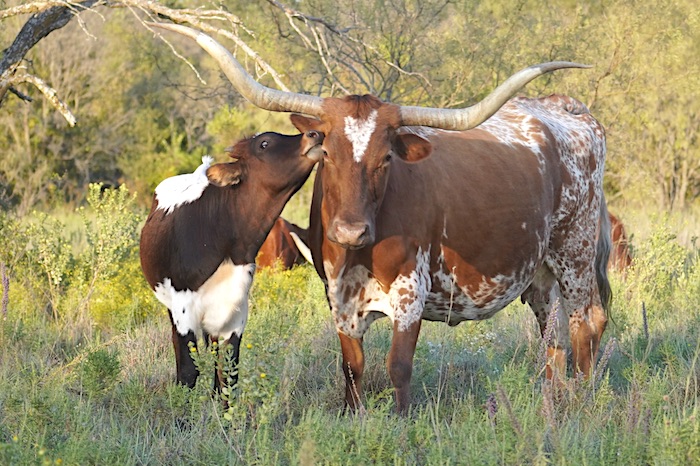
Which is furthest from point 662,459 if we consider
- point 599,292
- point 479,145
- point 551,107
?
point 551,107

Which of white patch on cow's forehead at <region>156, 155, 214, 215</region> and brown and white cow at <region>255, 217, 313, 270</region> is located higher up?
white patch on cow's forehead at <region>156, 155, 214, 215</region>

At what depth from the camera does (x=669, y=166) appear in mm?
19703

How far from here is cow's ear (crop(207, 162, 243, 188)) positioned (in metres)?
5.36

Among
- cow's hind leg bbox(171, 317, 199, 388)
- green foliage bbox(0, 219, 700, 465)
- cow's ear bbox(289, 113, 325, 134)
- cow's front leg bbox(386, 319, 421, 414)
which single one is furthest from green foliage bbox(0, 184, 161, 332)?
cow's front leg bbox(386, 319, 421, 414)

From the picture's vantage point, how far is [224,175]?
5.37 m

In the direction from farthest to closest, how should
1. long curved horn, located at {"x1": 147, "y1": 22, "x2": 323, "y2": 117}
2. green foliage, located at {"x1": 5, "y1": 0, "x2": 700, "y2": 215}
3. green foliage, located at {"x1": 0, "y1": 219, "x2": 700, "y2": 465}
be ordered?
green foliage, located at {"x1": 5, "y1": 0, "x2": 700, "y2": 215}, long curved horn, located at {"x1": 147, "y1": 22, "x2": 323, "y2": 117}, green foliage, located at {"x1": 0, "y1": 219, "x2": 700, "y2": 465}

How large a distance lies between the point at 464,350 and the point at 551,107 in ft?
6.37

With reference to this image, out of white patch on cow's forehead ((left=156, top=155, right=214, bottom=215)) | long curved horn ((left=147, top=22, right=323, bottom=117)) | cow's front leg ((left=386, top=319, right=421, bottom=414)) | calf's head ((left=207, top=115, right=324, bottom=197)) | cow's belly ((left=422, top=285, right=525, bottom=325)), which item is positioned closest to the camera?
long curved horn ((left=147, top=22, right=323, bottom=117))

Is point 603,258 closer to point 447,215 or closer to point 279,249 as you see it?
point 447,215

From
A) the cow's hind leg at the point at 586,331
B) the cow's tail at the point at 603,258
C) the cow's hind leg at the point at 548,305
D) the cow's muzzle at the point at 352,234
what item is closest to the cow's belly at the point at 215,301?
the cow's muzzle at the point at 352,234

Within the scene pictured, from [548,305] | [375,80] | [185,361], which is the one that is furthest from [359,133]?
[375,80]

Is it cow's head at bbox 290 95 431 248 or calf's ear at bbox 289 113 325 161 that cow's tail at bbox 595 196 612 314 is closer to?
cow's head at bbox 290 95 431 248

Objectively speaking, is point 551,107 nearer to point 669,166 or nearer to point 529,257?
point 529,257

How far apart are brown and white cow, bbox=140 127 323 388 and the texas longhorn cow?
0.94 feet
